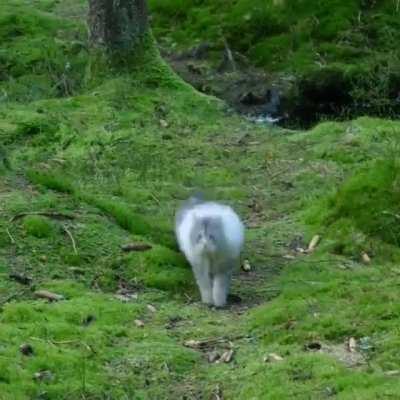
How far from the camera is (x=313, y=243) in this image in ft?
34.2

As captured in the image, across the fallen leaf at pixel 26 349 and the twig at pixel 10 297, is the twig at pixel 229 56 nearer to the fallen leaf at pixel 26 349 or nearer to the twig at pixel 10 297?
the twig at pixel 10 297

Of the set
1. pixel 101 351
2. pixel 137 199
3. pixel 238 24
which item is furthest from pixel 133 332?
pixel 238 24

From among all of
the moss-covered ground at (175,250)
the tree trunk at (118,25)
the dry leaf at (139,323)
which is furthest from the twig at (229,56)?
the dry leaf at (139,323)

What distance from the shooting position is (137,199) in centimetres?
1156

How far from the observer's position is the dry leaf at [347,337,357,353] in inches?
286

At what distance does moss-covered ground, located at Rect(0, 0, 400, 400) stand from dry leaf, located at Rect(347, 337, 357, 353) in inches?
1.1

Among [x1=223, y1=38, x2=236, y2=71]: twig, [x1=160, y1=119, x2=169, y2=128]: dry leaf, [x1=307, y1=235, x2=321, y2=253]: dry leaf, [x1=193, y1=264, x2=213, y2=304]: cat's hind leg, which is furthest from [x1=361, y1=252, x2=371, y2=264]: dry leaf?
[x1=223, y1=38, x2=236, y2=71]: twig

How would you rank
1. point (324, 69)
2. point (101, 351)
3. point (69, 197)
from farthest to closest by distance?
1. point (324, 69)
2. point (69, 197)
3. point (101, 351)

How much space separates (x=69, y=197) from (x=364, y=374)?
14.2ft

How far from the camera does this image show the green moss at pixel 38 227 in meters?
9.41

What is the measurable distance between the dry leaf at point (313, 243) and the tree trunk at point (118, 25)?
5704mm

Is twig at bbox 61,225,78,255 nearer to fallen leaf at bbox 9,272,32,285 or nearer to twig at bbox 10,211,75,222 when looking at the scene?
twig at bbox 10,211,75,222

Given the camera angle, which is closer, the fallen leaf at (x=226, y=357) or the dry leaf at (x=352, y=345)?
the dry leaf at (x=352, y=345)

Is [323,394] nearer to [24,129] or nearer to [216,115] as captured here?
[24,129]
